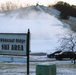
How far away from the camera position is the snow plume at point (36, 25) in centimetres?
10369

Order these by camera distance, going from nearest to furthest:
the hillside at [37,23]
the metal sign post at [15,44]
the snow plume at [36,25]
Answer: the metal sign post at [15,44]
the snow plume at [36,25]
the hillside at [37,23]

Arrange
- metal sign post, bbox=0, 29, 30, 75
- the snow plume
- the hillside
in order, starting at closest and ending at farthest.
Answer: metal sign post, bbox=0, 29, 30, 75, the snow plume, the hillside

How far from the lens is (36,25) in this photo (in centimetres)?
11806

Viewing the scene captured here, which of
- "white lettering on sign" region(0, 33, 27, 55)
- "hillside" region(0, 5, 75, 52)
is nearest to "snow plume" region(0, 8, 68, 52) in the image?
"hillside" region(0, 5, 75, 52)

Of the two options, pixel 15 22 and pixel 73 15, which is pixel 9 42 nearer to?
pixel 15 22

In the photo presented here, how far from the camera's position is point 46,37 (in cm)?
10150

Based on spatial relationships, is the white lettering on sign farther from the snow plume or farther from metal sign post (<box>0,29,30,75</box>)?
the snow plume

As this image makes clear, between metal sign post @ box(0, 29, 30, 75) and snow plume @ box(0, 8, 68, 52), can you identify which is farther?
snow plume @ box(0, 8, 68, 52)

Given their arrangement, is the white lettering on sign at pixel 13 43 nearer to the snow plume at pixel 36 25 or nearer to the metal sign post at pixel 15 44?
the metal sign post at pixel 15 44

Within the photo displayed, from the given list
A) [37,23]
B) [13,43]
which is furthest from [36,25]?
[13,43]

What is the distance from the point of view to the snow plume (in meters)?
104

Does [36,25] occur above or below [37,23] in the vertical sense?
below

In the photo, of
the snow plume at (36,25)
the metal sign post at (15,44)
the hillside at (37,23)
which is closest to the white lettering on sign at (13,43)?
the metal sign post at (15,44)

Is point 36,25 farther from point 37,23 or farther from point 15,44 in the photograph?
point 15,44
